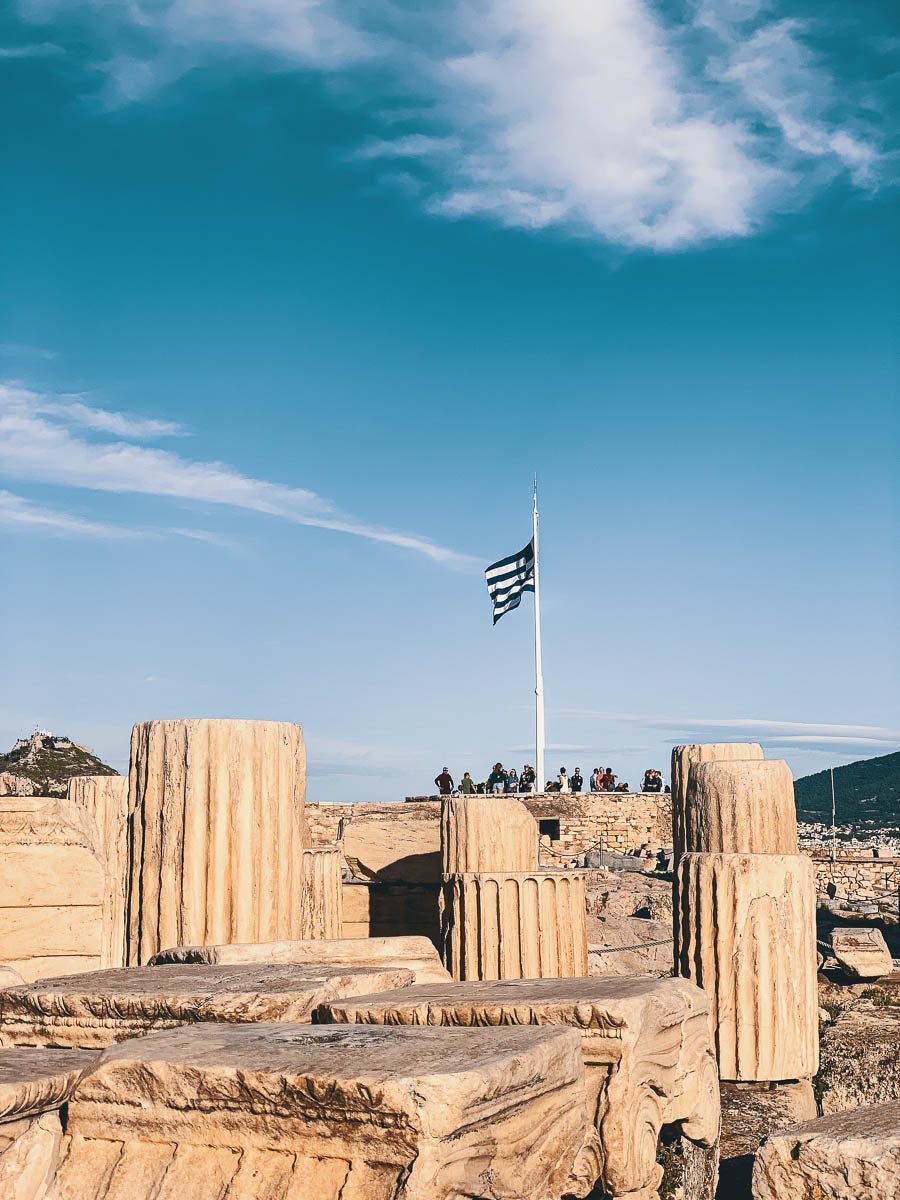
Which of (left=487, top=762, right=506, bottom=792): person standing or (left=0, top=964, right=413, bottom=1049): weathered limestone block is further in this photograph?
(left=487, top=762, right=506, bottom=792): person standing

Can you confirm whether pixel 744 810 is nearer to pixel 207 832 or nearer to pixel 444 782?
pixel 207 832

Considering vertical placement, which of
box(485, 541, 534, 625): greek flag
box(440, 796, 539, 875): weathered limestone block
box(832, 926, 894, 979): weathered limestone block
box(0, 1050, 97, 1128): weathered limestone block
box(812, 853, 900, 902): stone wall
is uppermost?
box(485, 541, 534, 625): greek flag

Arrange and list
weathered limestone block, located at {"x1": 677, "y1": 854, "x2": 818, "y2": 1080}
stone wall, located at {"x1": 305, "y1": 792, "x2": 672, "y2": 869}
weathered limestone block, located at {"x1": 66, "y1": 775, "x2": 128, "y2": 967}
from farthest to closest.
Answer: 1. stone wall, located at {"x1": 305, "y1": 792, "x2": 672, "y2": 869}
2. weathered limestone block, located at {"x1": 677, "y1": 854, "x2": 818, "y2": 1080}
3. weathered limestone block, located at {"x1": 66, "y1": 775, "x2": 128, "y2": 967}

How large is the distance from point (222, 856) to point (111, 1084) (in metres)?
3.31

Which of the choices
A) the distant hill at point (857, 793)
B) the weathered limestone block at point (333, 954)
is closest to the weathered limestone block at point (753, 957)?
the weathered limestone block at point (333, 954)

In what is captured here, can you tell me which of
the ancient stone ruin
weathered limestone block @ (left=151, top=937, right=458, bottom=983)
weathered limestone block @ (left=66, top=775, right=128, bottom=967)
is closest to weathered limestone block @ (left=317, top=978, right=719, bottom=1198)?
the ancient stone ruin

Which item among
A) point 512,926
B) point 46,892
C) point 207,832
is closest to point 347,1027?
point 207,832

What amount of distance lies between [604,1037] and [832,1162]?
66 cm

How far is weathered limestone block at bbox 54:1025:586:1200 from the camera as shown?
2432 mm

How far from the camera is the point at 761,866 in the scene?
7.34 metres

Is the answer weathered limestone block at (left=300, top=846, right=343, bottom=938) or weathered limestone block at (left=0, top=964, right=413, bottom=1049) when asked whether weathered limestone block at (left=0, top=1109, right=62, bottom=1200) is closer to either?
weathered limestone block at (left=0, top=964, right=413, bottom=1049)

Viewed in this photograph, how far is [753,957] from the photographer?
23.7ft

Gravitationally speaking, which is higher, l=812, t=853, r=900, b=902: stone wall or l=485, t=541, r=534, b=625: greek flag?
l=485, t=541, r=534, b=625: greek flag

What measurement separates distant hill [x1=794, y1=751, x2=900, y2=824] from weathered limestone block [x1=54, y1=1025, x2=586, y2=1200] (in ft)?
125
